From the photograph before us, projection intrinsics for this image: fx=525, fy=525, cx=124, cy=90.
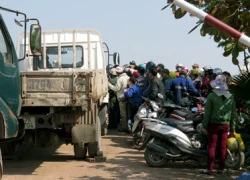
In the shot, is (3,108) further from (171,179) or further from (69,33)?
(69,33)

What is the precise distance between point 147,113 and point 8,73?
4.89 m

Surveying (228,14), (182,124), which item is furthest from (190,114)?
(228,14)

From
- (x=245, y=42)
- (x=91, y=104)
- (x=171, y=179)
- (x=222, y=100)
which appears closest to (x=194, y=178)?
(x=171, y=179)

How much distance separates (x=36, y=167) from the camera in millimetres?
8789

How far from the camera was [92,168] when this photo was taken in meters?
8.64

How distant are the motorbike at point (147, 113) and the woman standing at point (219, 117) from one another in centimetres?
234

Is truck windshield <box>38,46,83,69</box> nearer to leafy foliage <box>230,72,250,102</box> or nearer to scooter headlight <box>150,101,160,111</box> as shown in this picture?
scooter headlight <box>150,101,160,111</box>

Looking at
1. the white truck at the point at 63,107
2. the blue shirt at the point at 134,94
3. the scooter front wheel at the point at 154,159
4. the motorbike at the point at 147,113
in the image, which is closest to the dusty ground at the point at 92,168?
the scooter front wheel at the point at 154,159

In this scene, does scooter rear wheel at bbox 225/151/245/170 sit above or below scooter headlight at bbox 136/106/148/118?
below

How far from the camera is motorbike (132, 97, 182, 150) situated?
10625 millimetres

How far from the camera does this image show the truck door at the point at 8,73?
6273 mm

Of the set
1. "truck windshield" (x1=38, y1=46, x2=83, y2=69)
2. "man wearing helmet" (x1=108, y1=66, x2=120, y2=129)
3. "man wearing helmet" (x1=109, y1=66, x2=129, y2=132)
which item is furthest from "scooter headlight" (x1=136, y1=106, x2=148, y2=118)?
"man wearing helmet" (x1=108, y1=66, x2=120, y2=129)

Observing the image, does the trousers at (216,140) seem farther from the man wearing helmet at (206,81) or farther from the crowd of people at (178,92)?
the man wearing helmet at (206,81)

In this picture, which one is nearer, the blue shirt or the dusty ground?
the dusty ground
